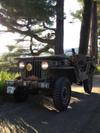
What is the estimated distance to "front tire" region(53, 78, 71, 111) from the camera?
→ 8680mm

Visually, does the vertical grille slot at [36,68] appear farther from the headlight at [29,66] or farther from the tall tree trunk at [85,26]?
the tall tree trunk at [85,26]

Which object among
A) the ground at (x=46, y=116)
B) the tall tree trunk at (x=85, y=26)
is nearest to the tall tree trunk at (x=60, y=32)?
the tall tree trunk at (x=85, y=26)

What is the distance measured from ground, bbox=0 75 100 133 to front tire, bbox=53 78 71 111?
7.3 inches

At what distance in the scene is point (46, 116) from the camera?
818 cm

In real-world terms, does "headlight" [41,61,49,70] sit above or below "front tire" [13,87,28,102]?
above

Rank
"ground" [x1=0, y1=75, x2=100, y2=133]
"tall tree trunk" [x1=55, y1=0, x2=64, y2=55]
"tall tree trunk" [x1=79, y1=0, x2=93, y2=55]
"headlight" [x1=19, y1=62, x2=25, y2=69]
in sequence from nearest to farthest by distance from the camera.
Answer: "ground" [x1=0, y1=75, x2=100, y2=133]
"headlight" [x1=19, y1=62, x2=25, y2=69]
"tall tree trunk" [x1=55, y1=0, x2=64, y2=55]
"tall tree trunk" [x1=79, y1=0, x2=93, y2=55]

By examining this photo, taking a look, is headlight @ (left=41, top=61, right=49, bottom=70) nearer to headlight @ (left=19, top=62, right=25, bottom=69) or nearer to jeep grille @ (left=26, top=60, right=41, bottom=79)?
jeep grille @ (left=26, top=60, right=41, bottom=79)

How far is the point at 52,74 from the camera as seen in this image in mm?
9328

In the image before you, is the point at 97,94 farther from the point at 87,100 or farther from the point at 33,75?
the point at 33,75

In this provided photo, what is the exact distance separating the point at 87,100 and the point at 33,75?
2.33m

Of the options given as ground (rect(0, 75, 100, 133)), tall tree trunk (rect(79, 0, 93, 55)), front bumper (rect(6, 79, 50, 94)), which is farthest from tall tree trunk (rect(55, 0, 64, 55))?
front bumper (rect(6, 79, 50, 94))

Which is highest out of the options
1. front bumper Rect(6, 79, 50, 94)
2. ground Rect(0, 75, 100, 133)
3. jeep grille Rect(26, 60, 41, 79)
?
jeep grille Rect(26, 60, 41, 79)

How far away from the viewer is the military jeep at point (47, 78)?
28.7ft

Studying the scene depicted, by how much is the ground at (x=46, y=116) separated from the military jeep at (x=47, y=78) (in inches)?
14.0
